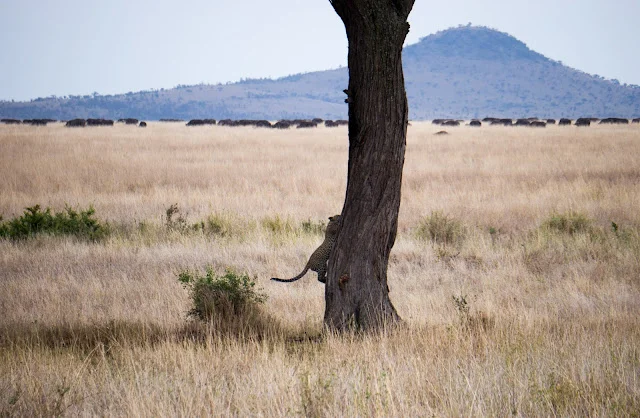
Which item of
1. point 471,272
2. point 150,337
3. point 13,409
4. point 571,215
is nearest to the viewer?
point 13,409

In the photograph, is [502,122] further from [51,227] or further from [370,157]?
[370,157]

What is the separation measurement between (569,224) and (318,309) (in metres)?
6.26

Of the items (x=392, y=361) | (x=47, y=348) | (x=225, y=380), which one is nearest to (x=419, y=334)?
(x=392, y=361)

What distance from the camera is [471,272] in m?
8.51

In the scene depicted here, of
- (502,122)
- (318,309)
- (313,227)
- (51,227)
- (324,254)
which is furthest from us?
(502,122)

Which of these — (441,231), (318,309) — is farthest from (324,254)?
(441,231)

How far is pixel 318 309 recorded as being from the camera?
6.81m

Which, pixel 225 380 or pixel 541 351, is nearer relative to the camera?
pixel 225 380

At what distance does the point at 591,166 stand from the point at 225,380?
1915 cm

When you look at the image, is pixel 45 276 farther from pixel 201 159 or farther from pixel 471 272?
pixel 201 159

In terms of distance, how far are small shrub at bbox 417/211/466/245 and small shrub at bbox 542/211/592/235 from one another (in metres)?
1.61

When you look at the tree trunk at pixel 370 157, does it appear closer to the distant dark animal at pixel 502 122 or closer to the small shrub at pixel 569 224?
the small shrub at pixel 569 224

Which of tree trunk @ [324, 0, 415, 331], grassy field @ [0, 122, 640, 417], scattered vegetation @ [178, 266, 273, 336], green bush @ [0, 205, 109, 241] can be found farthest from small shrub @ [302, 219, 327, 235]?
tree trunk @ [324, 0, 415, 331]

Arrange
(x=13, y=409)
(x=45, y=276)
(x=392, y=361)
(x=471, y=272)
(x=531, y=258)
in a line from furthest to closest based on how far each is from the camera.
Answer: (x=531, y=258) → (x=471, y=272) → (x=45, y=276) → (x=392, y=361) → (x=13, y=409)
